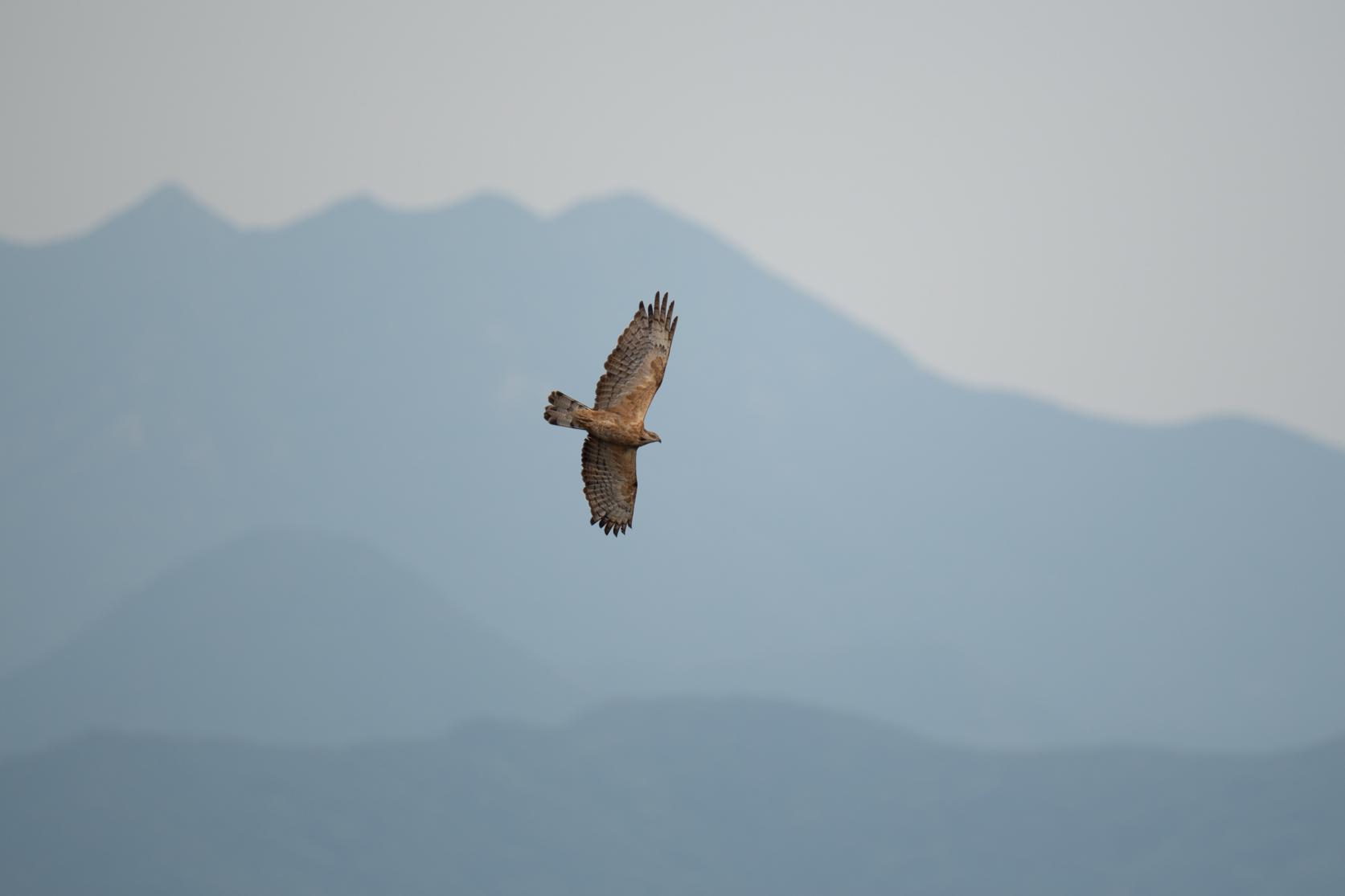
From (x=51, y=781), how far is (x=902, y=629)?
372 feet

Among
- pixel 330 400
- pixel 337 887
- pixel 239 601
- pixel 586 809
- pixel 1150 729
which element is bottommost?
pixel 337 887

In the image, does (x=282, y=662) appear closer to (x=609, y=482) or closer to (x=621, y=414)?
(x=609, y=482)

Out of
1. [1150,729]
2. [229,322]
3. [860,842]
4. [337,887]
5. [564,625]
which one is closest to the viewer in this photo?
[337,887]

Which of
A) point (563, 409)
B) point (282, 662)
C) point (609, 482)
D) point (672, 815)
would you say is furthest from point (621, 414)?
point (282, 662)

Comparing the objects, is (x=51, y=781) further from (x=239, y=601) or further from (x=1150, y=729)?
(x=1150, y=729)

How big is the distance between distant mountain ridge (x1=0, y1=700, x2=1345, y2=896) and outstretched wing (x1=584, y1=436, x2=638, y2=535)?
123 meters

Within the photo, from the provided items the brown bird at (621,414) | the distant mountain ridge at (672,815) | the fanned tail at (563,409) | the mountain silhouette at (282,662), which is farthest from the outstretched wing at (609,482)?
the mountain silhouette at (282,662)

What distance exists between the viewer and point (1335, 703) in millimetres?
177125

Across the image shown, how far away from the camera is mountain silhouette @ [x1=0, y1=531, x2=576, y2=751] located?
500 ft

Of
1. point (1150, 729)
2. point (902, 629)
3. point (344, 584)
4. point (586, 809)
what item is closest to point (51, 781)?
point (344, 584)

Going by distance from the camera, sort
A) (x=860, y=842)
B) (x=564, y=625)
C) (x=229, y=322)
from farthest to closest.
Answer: (x=229, y=322) → (x=564, y=625) → (x=860, y=842)

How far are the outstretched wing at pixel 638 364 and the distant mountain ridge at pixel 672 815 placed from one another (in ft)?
408

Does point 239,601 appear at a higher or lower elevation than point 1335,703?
lower

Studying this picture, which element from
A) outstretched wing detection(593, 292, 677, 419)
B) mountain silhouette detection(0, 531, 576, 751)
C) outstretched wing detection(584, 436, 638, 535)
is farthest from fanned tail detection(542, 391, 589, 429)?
mountain silhouette detection(0, 531, 576, 751)
